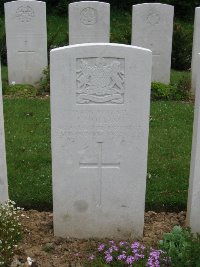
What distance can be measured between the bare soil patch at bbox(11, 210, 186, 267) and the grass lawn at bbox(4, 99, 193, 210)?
239 millimetres

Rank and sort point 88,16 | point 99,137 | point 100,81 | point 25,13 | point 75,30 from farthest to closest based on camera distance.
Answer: point 75,30 → point 88,16 → point 25,13 → point 99,137 → point 100,81

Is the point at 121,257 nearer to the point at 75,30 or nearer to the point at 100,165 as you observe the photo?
the point at 100,165

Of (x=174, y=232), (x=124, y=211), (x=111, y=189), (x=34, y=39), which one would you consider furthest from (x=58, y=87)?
(x=34, y=39)

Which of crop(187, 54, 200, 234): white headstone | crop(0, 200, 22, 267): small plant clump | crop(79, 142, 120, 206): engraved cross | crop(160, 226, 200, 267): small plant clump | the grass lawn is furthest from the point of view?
the grass lawn

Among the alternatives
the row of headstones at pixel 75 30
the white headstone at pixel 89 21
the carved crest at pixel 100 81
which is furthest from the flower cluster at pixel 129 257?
the white headstone at pixel 89 21

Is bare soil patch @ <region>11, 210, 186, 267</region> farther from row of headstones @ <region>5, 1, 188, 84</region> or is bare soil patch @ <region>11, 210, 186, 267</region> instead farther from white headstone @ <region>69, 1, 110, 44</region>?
white headstone @ <region>69, 1, 110, 44</region>

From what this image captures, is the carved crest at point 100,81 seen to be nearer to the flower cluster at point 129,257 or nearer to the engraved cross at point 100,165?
the engraved cross at point 100,165

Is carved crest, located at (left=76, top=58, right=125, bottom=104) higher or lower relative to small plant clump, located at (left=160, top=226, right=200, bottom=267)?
higher

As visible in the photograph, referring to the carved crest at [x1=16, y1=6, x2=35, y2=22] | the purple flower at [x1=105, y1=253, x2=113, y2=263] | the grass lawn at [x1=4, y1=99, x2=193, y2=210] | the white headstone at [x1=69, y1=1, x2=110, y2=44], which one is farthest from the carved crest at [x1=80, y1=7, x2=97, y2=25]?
the purple flower at [x1=105, y1=253, x2=113, y2=263]

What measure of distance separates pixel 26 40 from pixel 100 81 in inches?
266

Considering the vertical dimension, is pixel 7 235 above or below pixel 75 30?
below

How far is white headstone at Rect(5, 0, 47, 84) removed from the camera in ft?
32.3

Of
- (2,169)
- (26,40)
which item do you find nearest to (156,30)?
(26,40)

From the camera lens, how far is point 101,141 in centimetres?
396
